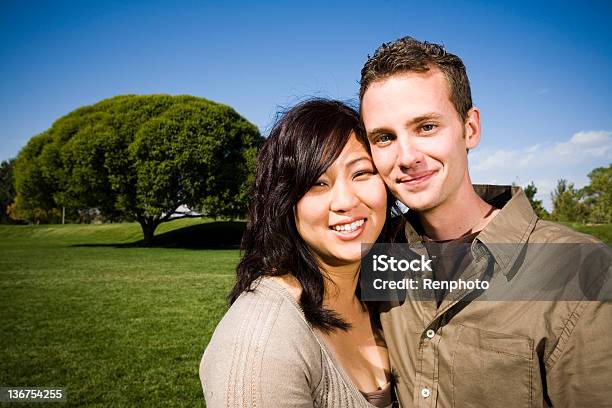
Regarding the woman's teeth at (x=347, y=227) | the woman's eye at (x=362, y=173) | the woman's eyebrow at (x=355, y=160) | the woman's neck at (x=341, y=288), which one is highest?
the woman's eyebrow at (x=355, y=160)

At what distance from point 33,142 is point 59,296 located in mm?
31957

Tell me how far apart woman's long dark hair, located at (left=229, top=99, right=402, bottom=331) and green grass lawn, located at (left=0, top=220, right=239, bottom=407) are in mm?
4221

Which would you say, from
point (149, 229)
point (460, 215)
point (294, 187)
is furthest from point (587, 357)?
point (149, 229)

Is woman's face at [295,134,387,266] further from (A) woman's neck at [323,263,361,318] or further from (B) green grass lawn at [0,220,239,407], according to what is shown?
(B) green grass lawn at [0,220,239,407]

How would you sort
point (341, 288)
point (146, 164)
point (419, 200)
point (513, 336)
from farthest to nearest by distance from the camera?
point (146, 164), point (341, 288), point (419, 200), point (513, 336)

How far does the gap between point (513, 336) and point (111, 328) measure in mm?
9701

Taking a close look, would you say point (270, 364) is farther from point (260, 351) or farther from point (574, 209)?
point (574, 209)

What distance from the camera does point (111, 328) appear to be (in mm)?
9906

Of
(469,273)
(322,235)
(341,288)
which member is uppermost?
(322,235)

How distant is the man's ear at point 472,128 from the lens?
9.72 feet

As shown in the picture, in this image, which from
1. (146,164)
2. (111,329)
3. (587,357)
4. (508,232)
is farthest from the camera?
(146,164)

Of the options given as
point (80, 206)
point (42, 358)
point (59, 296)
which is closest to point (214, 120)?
point (80, 206)

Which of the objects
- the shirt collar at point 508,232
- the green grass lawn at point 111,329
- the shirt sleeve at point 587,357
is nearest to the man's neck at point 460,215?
the shirt collar at point 508,232

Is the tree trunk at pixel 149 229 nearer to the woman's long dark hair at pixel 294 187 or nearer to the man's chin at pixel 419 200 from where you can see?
the woman's long dark hair at pixel 294 187
